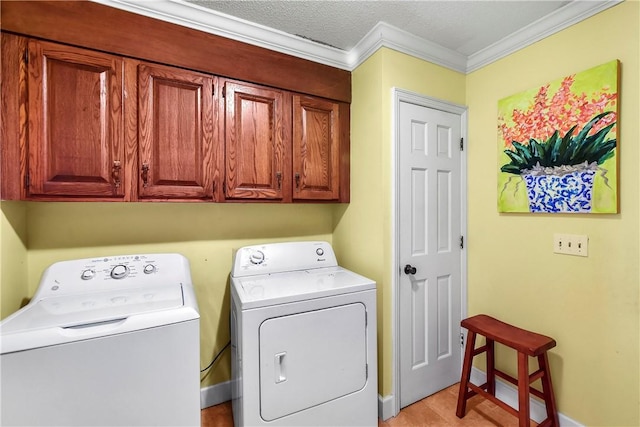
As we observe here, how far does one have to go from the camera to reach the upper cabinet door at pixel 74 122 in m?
1.27

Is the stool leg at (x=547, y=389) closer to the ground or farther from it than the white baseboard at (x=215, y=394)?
farther from it

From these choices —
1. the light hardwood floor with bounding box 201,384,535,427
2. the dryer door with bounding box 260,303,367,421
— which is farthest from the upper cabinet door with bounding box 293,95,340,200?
the light hardwood floor with bounding box 201,384,535,427

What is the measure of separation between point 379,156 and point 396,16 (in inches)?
31.1

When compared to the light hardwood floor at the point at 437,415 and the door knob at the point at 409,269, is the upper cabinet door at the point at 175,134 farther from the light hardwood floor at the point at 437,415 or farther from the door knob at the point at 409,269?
the light hardwood floor at the point at 437,415

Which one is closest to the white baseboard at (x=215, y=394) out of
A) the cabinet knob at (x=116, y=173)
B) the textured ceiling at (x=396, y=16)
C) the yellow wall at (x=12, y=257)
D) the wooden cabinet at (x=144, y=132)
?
the yellow wall at (x=12, y=257)

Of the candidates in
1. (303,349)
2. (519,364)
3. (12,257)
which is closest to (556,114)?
(519,364)

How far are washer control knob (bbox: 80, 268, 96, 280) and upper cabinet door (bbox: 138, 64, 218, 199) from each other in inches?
18.0

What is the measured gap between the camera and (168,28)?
58.9 inches

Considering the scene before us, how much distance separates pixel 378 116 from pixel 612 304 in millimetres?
1573

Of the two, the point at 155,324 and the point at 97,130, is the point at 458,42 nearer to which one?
the point at 97,130

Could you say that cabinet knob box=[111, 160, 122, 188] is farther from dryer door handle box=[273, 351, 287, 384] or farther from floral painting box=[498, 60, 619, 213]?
floral painting box=[498, 60, 619, 213]

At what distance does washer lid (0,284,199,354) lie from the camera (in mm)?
971

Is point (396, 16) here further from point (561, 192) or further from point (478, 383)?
point (478, 383)

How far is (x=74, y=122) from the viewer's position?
1334mm
